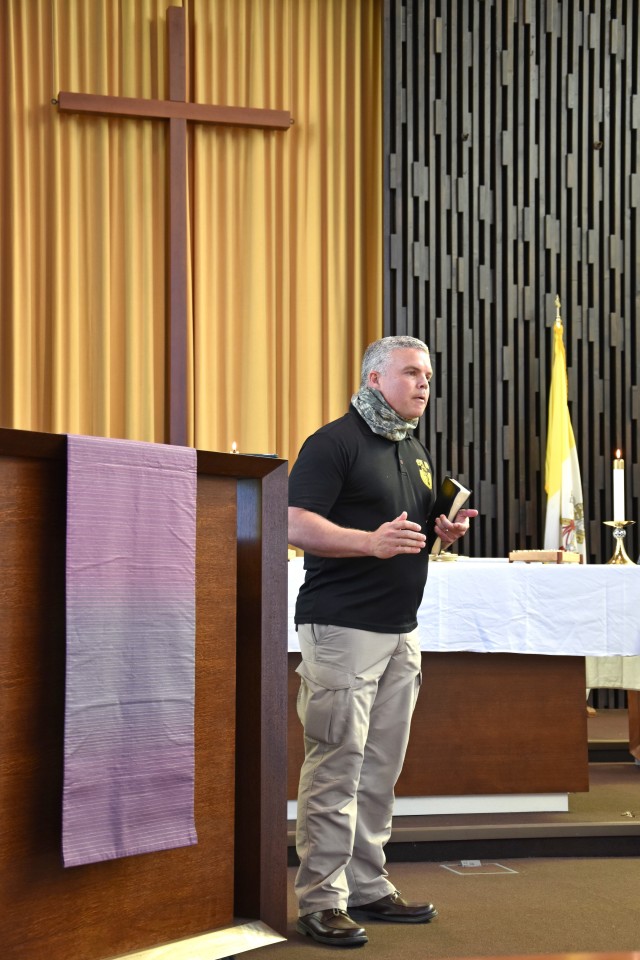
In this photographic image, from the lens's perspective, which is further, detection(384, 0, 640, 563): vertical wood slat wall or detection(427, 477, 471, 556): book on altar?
detection(384, 0, 640, 563): vertical wood slat wall

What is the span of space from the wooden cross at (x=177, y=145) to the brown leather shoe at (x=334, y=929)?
4.10 m

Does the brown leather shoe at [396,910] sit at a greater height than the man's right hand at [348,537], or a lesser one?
lesser

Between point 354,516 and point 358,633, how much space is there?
30 centimetres

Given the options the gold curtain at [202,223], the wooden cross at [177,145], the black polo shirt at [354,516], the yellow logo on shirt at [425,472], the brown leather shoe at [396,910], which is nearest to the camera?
the black polo shirt at [354,516]

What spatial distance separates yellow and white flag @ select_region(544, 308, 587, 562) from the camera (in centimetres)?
670

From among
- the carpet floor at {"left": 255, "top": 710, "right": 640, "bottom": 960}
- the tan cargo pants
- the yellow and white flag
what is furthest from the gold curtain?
→ the tan cargo pants

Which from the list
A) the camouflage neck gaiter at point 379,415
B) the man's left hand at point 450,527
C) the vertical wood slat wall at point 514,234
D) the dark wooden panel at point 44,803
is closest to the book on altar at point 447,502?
the man's left hand at point 450,527

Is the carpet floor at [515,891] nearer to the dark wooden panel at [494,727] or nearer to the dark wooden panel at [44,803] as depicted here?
the dark wooden panel at [494,727]

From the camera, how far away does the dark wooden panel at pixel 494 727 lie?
153 inches

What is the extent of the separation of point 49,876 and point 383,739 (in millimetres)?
1275

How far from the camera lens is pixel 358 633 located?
2.90 m

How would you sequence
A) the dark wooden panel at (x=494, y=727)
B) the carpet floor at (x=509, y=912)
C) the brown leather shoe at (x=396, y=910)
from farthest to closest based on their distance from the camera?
1. the dark wooden panel at (x=494, y=727)
2. the brown leather shoe at (x=396, y=910)
3. the carpet floor at (x=509, y=912)

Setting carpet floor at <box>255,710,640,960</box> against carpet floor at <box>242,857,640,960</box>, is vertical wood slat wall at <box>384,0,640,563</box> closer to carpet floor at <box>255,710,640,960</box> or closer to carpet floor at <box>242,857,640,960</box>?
carpet floor at <box>255,710,640,960</box>

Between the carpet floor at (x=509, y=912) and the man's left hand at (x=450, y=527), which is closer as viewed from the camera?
the carpet floor at (x=509, y=912)
